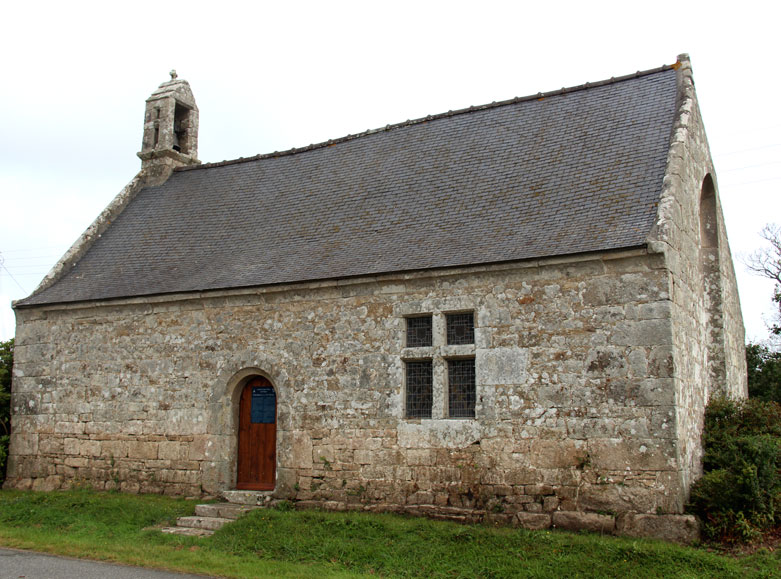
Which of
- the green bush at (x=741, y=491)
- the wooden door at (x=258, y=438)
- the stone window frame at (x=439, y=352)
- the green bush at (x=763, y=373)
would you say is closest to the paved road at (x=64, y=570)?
the wooden door at (x=258, y=438)

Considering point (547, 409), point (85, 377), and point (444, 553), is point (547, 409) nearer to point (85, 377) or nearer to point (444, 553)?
point (444, 553)

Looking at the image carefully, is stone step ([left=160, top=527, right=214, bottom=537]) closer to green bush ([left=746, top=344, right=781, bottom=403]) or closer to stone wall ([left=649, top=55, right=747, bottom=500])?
stone wall ([left=649, top=55, right=747, bottom=500])

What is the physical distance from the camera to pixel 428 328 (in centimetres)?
1148

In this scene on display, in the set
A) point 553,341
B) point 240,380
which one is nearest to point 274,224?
point 240,380

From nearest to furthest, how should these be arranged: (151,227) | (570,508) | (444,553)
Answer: (444,553), (570,508), (151,227)

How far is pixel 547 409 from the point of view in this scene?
10.2m

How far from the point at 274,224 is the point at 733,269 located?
30.1 feet

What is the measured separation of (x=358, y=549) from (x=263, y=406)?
13.3 ft

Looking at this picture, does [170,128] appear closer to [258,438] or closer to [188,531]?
[258,438]

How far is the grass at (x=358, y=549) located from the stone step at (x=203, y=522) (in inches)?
12.3

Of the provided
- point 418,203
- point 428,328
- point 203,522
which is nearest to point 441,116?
point 418,203

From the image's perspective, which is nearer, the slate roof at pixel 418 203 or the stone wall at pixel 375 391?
the stone wall at pixel 375 391

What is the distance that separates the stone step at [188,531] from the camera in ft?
35.4

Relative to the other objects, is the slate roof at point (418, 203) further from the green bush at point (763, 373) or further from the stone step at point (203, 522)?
the green bush at point (763, 373)
